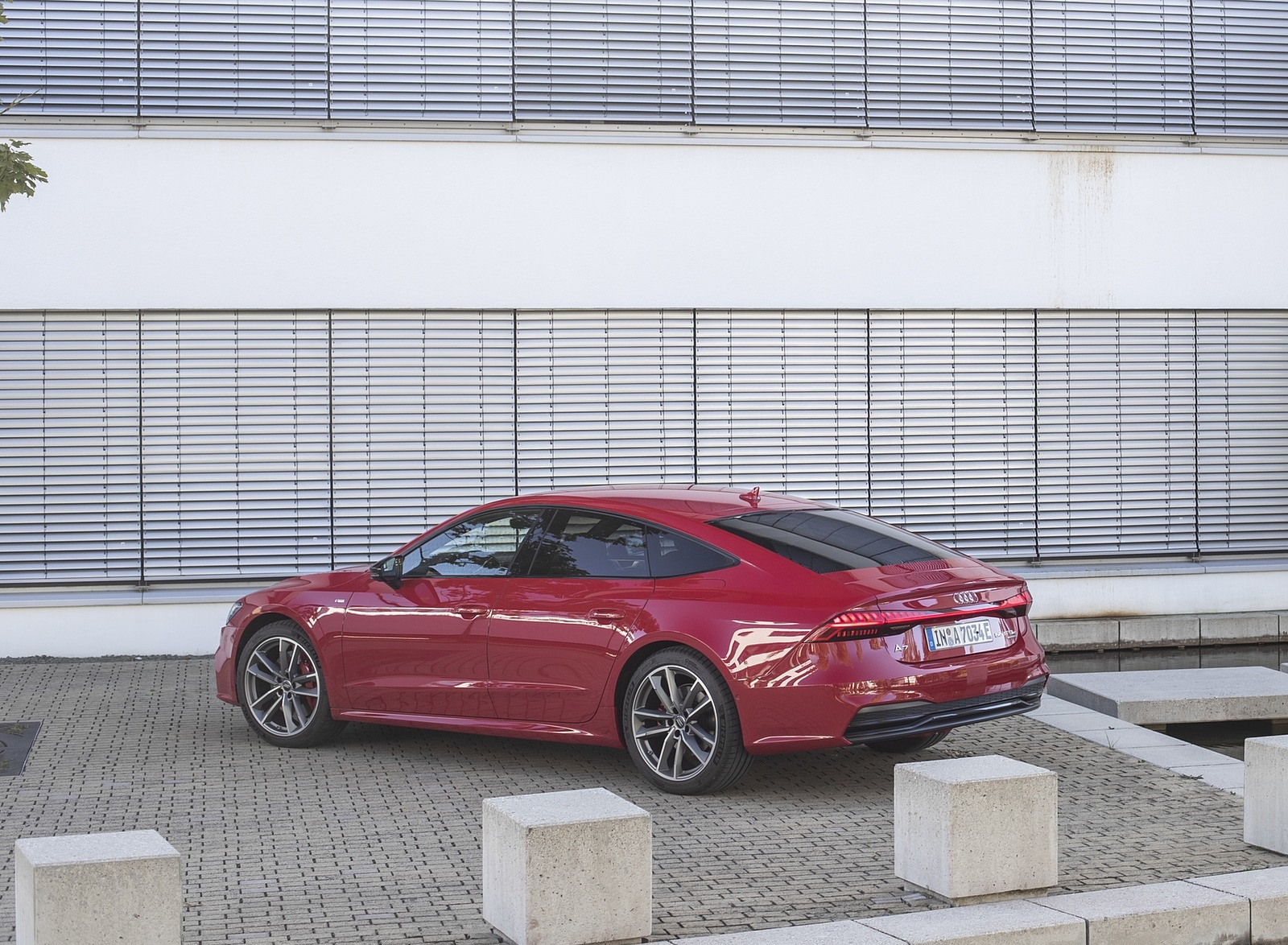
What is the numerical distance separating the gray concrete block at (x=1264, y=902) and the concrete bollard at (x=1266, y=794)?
56cm

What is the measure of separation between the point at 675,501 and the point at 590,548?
1.68 feet

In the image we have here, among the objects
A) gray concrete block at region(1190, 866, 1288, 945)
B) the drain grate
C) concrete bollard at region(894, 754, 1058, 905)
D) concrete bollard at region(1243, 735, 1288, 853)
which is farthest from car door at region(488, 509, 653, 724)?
gray concrete block at region(1190, 866, 1288, 945)

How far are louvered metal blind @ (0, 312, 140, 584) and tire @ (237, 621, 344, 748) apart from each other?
4.53 m

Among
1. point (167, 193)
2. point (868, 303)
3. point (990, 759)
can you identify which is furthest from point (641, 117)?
point (990, 759)

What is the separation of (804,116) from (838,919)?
32.3ft

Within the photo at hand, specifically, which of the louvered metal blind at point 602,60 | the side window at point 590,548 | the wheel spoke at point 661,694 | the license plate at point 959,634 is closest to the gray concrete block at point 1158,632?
the louvered metal blind at point 602,60

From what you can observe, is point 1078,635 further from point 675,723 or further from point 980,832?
point 980,832

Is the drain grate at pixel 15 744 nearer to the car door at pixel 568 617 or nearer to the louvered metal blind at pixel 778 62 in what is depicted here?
the car door at pixel 568 617

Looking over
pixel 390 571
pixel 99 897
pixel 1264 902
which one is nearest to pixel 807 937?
pixel 1264 902

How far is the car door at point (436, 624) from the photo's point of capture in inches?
327

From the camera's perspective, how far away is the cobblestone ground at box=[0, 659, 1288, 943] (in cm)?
581

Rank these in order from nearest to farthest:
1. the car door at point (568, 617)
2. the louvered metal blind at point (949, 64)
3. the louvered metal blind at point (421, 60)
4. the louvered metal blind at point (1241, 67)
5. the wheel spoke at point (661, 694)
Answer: the wheel spoke at point (661, 694)
the car door at point (568, 617)
the louvered metal blind at point (421, 60)
the louvered metal blind at point (949, 64)
the louvered metal blind at point (1241, 67)

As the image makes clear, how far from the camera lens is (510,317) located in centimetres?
1374

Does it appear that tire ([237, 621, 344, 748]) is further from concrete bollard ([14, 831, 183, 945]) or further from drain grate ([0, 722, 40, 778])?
concrete bollard ([14, 831, 183, 945])
